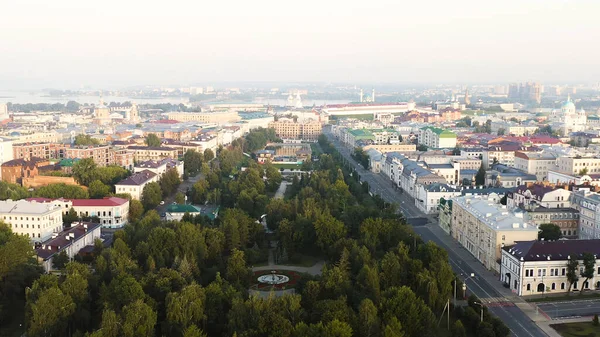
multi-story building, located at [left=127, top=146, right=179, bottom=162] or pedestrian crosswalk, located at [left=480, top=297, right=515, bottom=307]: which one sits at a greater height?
multi-story building, located at [left=127, top=146, right=179, bottom=162]

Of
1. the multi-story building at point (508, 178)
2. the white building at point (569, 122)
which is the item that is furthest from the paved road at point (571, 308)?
the white building at point (569, 122)

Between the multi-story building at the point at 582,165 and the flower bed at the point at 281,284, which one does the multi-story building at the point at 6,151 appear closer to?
the flower bed at the point at 281,284

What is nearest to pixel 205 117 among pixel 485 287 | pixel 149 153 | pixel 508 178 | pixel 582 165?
pixel 149 153

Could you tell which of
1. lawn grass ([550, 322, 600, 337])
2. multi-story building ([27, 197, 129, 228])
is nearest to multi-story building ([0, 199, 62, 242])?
multi-story building ([27, 197, 129, 228])

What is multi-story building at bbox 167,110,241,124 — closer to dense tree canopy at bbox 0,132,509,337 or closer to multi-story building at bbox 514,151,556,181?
multi-story building at bbox 514,151,556,181

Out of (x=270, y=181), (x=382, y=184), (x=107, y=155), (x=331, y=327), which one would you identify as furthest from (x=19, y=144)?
(x=331, y=327)

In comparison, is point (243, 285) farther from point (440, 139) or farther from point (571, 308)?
point (440, 139)
